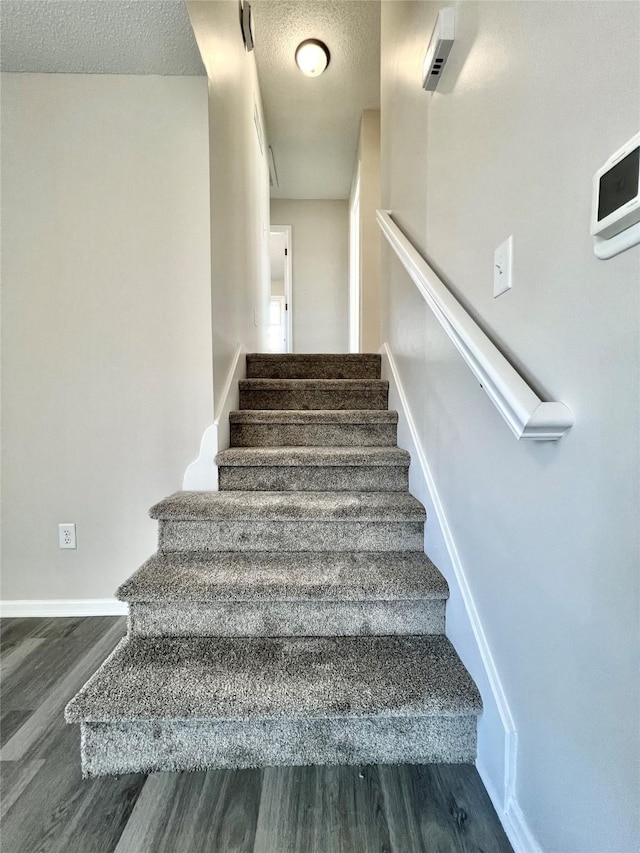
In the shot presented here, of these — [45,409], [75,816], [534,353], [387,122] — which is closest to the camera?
[534,353]

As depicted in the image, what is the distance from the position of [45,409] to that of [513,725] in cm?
201

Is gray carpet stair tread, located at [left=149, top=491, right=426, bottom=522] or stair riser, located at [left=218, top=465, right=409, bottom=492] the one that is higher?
stair riser, located at [left=218, top=465, right=409, bottom=492]

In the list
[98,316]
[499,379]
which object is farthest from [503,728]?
[98,316]

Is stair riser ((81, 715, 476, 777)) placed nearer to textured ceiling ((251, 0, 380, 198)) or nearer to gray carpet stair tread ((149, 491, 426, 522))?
gray carpet stair tread ((149, 491, 426, 522))

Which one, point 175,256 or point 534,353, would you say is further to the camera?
point 175,256

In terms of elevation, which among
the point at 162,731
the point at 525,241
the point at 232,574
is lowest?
the point at 162,731

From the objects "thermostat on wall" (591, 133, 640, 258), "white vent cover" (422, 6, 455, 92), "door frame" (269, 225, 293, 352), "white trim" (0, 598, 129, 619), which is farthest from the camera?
"door frame" (269, 225, 293, 352)

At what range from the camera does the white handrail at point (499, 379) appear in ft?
2.16

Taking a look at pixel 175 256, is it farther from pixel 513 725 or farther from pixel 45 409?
pixel 513 725

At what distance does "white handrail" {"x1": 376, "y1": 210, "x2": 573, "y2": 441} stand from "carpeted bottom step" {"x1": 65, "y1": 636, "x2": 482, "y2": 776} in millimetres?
731

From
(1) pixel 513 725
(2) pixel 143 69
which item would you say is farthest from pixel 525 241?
(2) pixel 143 69

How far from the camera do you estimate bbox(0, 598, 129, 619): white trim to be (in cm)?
175

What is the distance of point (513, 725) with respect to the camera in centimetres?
85

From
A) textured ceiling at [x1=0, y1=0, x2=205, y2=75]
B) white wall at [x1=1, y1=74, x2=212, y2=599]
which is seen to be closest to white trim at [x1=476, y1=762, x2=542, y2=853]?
white wall at [x1=1, y1=74, x2=212, y2=599]
